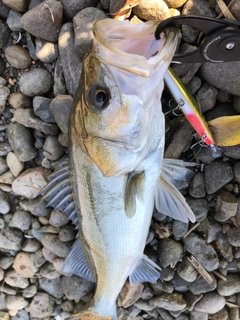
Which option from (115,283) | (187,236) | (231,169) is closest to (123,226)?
(115,283)

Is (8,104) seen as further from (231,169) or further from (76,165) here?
(231,169)

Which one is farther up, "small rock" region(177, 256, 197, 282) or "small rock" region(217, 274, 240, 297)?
"small rock" region(177, 256, 197, 282)

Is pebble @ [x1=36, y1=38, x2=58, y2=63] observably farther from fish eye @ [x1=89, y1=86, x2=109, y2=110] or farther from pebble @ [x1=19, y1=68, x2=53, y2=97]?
fish eye @ [x1=89, y1=86, x2=109, y2=110]

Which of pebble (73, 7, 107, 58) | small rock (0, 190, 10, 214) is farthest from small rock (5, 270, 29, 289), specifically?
pebble (73, 7, 107, 58)

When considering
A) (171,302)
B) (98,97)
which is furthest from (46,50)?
(171,302)

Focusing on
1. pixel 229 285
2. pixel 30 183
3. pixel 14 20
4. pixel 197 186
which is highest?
pixel 14 20

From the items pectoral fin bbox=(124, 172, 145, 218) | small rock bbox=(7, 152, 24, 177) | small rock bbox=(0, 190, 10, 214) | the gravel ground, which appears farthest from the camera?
small rock bbox=(0, 190, 10, 214)

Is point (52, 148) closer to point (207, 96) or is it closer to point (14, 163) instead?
point (14, 163)
